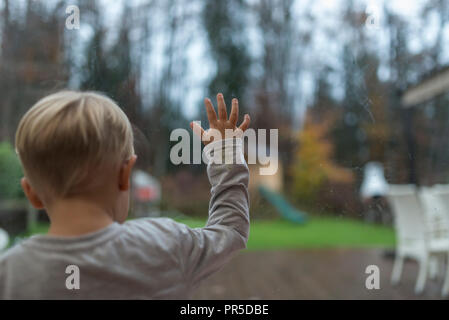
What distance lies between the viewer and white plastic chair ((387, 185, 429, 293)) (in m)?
2.31

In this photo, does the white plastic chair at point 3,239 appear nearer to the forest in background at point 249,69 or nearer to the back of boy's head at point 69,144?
the forest in background at point 249,69

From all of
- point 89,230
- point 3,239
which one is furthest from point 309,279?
point 89,230

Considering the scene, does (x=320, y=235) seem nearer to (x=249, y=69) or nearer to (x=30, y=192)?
(x=249, y=69)

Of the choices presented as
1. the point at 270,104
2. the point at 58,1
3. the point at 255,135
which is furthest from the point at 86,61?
the point at 270,104

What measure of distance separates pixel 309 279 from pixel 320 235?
761 mm

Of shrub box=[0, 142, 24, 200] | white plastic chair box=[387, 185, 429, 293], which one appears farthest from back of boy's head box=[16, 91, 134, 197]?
white plastic chair box=[387, 185, 429, 293]

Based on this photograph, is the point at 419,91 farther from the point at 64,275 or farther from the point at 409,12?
the point at 64,275

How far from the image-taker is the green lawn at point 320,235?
1820mm

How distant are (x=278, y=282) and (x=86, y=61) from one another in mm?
1102

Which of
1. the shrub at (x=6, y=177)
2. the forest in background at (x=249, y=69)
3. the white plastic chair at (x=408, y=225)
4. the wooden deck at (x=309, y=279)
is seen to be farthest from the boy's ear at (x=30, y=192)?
the white plastic chair at (x=408, y=225)

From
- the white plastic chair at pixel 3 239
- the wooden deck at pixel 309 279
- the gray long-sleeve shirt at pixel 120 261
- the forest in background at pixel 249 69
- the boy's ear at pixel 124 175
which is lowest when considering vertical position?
the wooden deck at pixel 309 279

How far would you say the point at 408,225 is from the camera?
2.54m

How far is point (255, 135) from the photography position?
1295 mm
